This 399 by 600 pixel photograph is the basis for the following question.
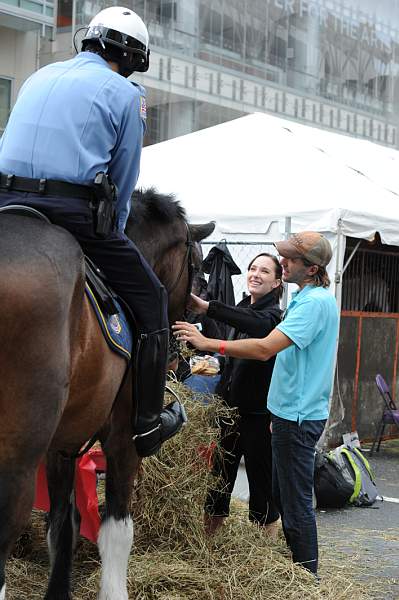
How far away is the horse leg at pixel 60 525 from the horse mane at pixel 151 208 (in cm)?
130

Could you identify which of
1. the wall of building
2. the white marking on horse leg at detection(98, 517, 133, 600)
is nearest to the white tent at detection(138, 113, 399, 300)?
the white marking on horse leg at detection(98, 517, 133, 600)

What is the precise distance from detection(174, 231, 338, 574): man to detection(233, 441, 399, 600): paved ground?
84cm

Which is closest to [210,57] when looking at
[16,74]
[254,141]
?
[16,74]

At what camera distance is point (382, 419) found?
10469mm

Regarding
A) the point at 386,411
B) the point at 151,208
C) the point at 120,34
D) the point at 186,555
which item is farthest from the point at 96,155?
the point at 386,411

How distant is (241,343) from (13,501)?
249 centimetres

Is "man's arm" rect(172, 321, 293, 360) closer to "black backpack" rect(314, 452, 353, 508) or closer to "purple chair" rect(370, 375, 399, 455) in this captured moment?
"black backpack" rect(314, 452, 353, 508)

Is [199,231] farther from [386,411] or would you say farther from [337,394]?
[386,411]

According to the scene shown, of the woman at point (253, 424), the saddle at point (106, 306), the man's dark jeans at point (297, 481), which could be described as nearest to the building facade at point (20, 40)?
the woman at point (253, 424)

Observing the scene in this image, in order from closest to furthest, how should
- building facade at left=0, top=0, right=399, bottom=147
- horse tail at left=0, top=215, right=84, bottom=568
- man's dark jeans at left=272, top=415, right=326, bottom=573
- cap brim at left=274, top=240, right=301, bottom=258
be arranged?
horse tail at left=0, top=215, right=84, bottom=568
man's dark jeans at left=272, top=415, right=326, bottom=573
cap brim at left=274, top=240, right=301, bottom=258
building facade at left=0, top=0, right=399, bottom=147

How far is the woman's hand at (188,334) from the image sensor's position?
15.5 ft

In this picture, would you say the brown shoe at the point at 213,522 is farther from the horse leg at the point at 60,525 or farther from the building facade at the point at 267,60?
the building facade at the point at 267,60

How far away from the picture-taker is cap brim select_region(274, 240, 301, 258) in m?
4.96

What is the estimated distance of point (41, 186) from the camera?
3.17 metres
